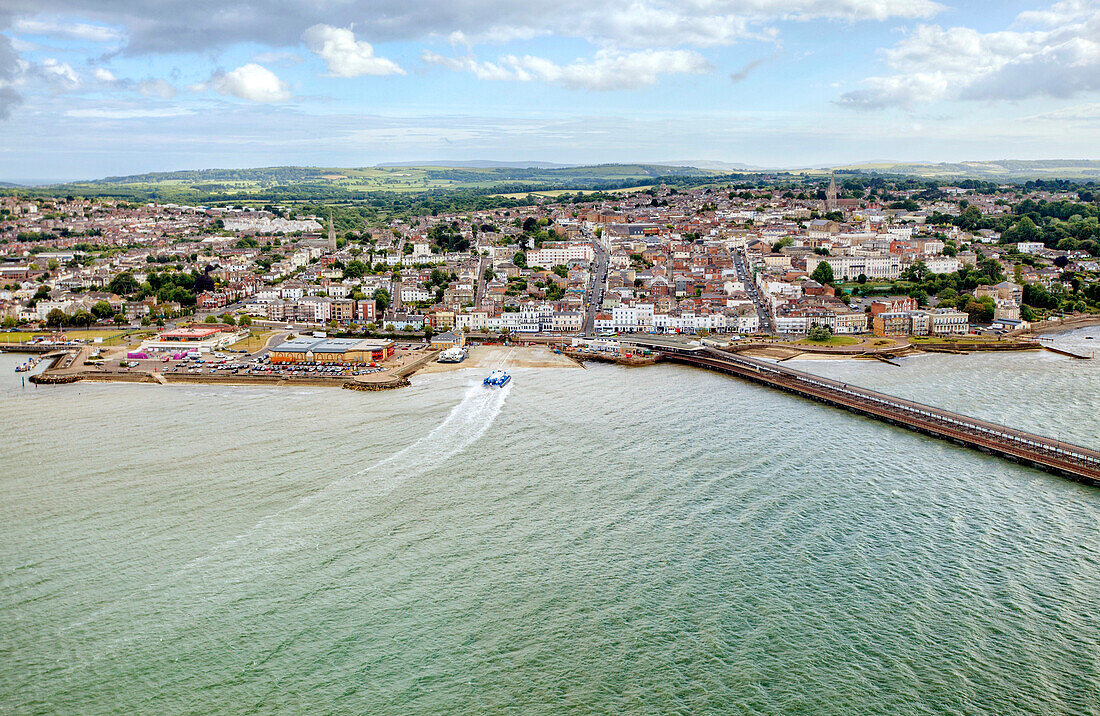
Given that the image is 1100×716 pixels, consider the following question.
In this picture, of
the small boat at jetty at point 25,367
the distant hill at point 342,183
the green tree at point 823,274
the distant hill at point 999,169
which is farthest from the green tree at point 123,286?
the distant hill at point 999,169

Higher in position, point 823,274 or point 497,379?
point 823,274

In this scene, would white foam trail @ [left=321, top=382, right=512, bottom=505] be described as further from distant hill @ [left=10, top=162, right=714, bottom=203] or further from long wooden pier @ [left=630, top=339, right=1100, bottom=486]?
distant hill @ [left=10, top=162, right=714, bottom=203]

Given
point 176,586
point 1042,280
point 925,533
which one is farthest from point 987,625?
point 1042,280

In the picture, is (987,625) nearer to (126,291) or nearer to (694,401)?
(694,401)

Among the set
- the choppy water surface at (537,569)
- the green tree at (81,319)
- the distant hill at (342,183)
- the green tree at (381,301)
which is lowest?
the choppy water surface at (537,569)

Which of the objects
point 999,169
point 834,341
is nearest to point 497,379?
point 834,341

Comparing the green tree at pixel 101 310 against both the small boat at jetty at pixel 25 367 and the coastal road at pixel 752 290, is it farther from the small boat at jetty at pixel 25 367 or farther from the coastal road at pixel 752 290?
the coastal road at pixel 752 290

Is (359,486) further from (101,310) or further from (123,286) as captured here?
(123,286)

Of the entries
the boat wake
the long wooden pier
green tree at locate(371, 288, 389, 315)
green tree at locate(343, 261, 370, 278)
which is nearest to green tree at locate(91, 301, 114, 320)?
green tree at locate(343, 261, 370, 278)
